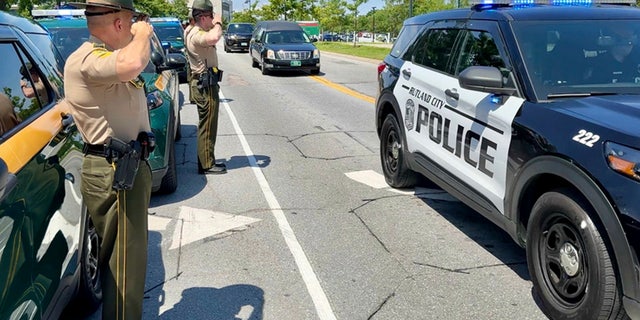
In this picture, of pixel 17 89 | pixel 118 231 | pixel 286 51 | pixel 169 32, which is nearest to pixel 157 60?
pixel 17 89

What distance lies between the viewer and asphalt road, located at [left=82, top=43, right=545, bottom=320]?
3.96 m

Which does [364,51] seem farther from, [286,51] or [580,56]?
[580,56]

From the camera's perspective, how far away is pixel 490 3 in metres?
4.95

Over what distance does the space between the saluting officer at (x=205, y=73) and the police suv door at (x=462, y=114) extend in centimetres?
232

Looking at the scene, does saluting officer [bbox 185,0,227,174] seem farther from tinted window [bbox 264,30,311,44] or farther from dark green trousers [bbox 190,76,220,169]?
tinted window [bbox 264,30,311,44]

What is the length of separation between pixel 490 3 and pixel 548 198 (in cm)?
205

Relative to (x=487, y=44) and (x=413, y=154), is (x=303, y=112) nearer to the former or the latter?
(x=413, y=154)

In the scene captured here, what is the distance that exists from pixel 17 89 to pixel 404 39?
4.40 metres

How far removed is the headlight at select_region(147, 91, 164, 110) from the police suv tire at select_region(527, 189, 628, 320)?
389 centimetres

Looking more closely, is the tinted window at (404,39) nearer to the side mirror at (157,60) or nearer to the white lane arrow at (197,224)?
the white lane arrow at (197,224)

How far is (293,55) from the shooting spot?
66.5 ft

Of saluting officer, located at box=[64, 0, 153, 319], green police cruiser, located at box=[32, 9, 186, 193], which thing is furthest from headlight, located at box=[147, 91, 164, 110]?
saluting officer, located at box=[64, 0, 153, 319]

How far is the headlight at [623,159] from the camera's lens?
2.93 m

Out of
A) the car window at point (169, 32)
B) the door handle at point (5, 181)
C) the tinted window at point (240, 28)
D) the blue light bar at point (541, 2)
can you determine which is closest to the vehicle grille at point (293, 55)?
the car window at point (169, 32)
